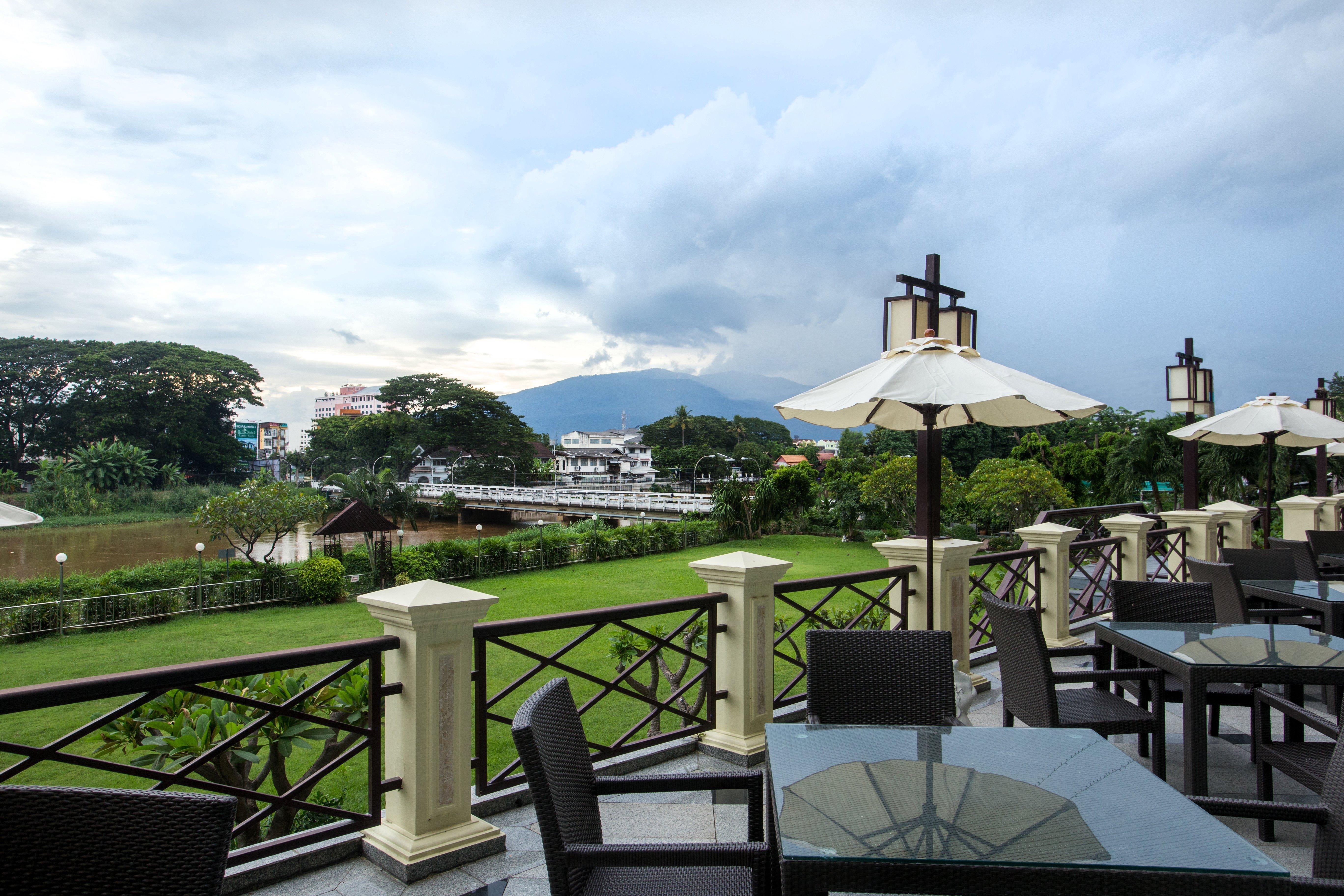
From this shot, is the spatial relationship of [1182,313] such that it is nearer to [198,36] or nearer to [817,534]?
[817,534]

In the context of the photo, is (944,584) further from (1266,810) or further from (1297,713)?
(1266,810)

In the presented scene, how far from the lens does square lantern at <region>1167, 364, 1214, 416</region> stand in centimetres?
930

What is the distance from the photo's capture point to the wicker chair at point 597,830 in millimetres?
1629

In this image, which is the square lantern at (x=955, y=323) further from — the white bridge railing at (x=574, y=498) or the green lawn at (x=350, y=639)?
the white bridge railing at (x=574, y=498)

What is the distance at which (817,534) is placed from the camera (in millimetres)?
35281

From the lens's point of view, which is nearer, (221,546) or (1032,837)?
(1032,837)

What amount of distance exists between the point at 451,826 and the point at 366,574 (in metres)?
24.0

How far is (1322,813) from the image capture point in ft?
6.08

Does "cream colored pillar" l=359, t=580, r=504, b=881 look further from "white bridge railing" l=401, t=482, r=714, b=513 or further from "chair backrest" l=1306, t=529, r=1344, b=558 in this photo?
"white bridge railing" l=401, t=482, r=714, b=513

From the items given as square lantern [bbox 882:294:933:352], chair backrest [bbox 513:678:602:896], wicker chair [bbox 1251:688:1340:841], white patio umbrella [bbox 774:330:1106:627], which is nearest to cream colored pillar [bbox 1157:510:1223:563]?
white patio umbrella [bbox 774:330:1106:627]

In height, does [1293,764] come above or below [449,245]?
below

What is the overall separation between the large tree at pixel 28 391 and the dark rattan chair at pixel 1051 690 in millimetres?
80673

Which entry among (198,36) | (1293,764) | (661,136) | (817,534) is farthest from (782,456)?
(1293,764)

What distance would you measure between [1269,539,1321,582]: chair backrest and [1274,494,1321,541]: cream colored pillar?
3566 millimetres
